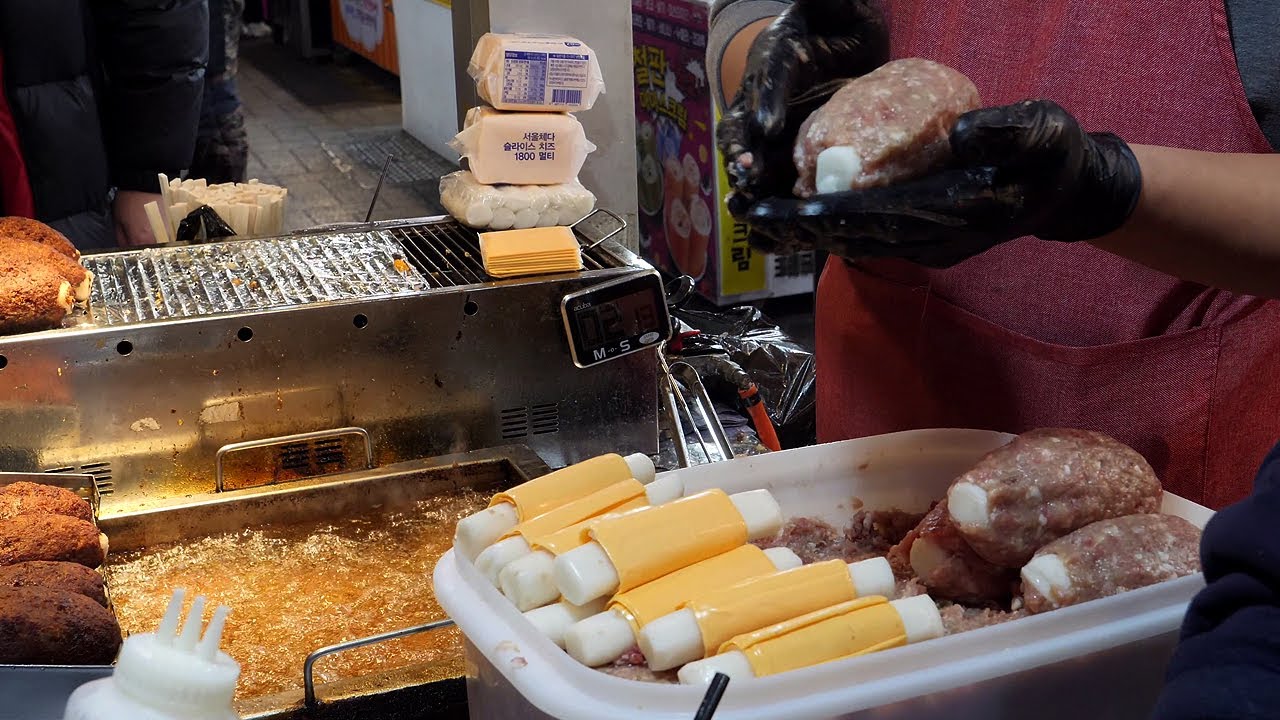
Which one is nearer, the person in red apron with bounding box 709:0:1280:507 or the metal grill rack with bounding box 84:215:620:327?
the person in red apron with bounding box 709:0:1280:507

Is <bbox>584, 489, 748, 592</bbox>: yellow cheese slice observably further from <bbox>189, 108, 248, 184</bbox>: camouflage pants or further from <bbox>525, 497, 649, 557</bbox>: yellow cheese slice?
<bbox>189, 108, 248, 184</bbox>: camouflage pants

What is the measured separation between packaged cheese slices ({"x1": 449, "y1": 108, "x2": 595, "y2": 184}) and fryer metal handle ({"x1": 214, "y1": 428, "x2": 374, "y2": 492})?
2.20 feet

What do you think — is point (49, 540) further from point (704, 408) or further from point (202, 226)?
point (704, 408)

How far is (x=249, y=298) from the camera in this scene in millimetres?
2180

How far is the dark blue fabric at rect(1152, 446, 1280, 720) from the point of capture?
1.91 feet

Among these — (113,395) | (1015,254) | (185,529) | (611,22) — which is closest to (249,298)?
(113,395)

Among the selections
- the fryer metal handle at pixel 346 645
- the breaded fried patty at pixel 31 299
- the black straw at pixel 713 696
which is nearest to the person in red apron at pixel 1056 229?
the black straw at pixel 713 696

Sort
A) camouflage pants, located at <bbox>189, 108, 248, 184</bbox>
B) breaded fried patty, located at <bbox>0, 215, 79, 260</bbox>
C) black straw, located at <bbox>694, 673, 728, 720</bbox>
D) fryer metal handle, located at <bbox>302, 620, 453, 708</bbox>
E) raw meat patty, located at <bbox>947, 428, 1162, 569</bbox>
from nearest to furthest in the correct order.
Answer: black straw, located at <bbox>694, 673, 728, 720</bbox> → raw meat patty, located at <bbox>947, 428, 1162, 569</bbox> → fryer metal handle, located at <bbox>302, 620, 453, 708</bbox> → breaded fried patty, located at <bbox>0, 215, 79, 260</bbox> → camouflage pants, located at <bbox>189, 108, 248, 184</bbox>

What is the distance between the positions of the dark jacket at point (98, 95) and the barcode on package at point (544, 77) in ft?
3.66

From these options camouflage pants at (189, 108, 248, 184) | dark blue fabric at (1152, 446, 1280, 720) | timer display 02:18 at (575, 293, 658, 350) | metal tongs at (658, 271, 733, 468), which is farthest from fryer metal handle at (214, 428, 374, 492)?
camouflage pants at (189, 108, 248, 184)

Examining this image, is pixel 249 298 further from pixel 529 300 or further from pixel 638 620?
pixel 638 620

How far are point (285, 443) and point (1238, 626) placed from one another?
1.84 meters

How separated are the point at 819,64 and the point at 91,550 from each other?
1227mm

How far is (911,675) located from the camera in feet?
3.14
